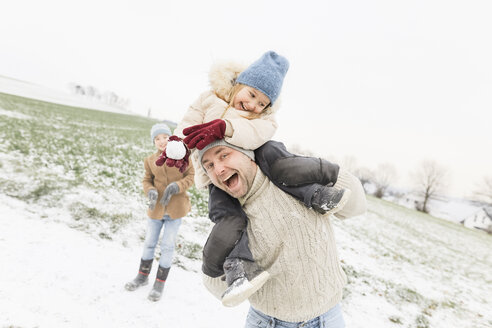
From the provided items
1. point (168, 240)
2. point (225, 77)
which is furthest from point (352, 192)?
point (168, 240)

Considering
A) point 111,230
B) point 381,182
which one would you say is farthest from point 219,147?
point 381,182

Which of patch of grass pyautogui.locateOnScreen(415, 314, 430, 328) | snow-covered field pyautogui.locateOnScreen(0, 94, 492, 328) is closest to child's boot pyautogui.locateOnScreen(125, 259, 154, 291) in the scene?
snow-covered field pyautogui.locateOnScreen(0, 94, 492, 328)

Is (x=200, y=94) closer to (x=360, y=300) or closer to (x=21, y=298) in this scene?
(x=21, y=298)

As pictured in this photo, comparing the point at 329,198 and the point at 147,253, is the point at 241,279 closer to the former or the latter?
the point at 329,198

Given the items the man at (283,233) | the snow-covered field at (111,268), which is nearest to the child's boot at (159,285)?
the snow-covered field at (111,268)

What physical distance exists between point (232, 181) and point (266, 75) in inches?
28.0

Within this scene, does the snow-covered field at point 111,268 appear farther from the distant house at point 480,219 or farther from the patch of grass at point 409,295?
the distant house at point 480,219

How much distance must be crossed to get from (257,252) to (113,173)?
25.6 ft

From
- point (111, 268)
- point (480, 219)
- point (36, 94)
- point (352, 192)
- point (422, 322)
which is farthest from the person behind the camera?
point (480, 219)

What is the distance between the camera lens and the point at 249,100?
1.56m

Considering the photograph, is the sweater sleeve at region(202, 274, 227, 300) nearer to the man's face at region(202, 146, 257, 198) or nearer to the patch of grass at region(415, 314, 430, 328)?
the man's face at region(202, 146, 257, 198)

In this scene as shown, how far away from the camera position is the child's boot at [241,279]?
3.87 ft

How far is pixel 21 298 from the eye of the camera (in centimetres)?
281

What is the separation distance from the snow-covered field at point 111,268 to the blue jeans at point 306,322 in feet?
6.52
